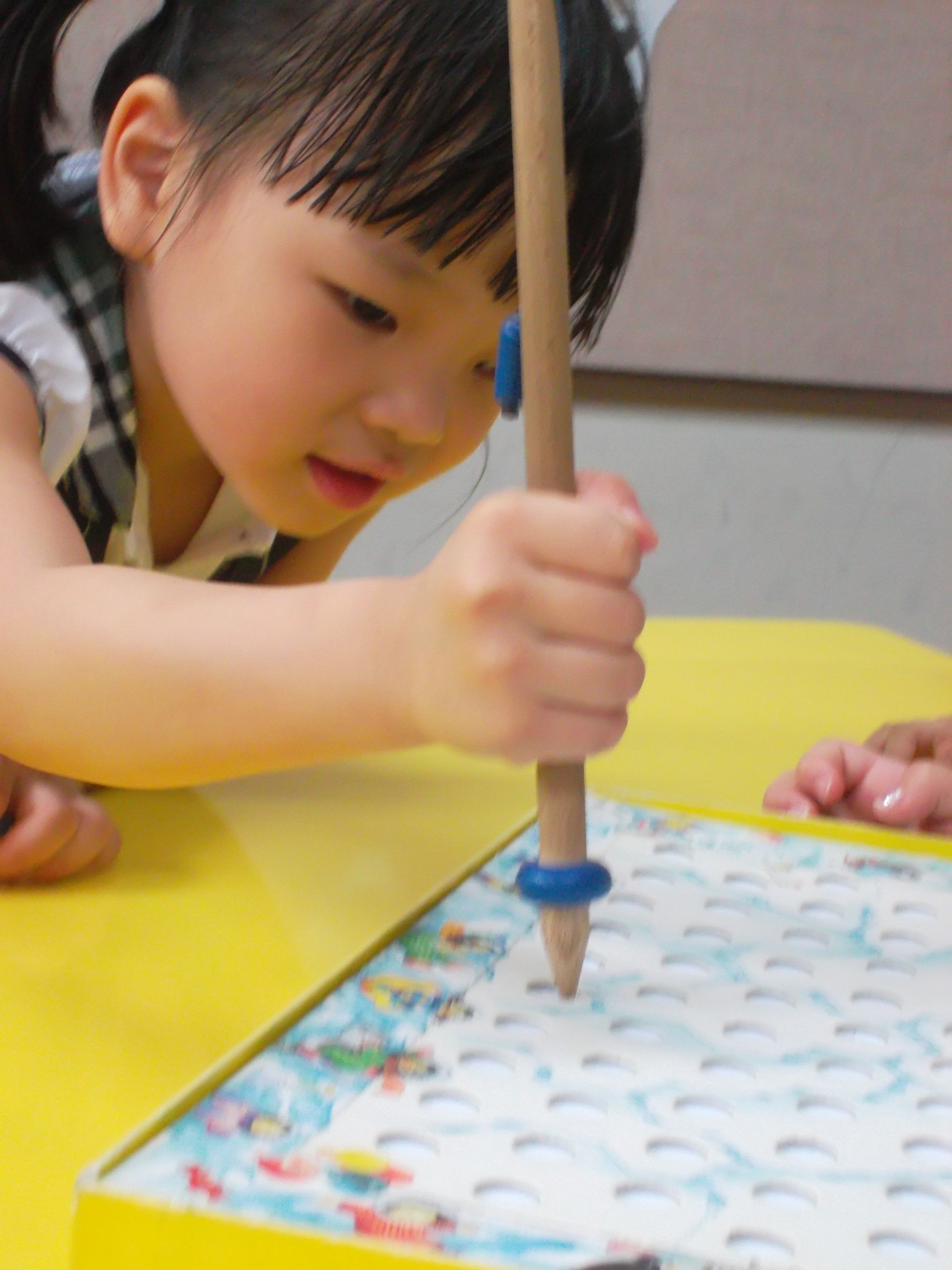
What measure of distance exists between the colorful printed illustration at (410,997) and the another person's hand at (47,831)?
0.40 feet

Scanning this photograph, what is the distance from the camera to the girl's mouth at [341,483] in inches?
20.1

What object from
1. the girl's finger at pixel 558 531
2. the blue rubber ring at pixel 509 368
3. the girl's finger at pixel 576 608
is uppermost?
the blue rubber ring at pixel 509 368

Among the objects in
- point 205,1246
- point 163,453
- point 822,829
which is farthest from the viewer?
point 163,453

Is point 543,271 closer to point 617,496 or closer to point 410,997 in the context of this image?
point 617,496

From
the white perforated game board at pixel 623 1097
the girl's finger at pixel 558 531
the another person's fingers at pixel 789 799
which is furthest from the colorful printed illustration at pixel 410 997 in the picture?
the another person's fingers at pixel 789 799

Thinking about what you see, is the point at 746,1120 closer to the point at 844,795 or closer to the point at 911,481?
the point at 844,795

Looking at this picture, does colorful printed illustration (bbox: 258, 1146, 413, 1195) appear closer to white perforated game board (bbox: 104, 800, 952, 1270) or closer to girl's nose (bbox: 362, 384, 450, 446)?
white perforated game board (bbox: 104, 800, 952, 1270)

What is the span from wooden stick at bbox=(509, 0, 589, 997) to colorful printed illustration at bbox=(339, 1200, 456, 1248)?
140 millimetres

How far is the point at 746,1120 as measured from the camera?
9.2 inches

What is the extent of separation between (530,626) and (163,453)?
17.0 inches

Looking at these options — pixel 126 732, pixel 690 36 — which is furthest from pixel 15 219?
pixel 690 36

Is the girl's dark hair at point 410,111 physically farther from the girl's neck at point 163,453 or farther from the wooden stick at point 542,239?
the wooden stick at point 542,239

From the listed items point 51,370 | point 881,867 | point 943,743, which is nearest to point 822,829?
point 881,867

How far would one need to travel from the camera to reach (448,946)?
1.02 ft
